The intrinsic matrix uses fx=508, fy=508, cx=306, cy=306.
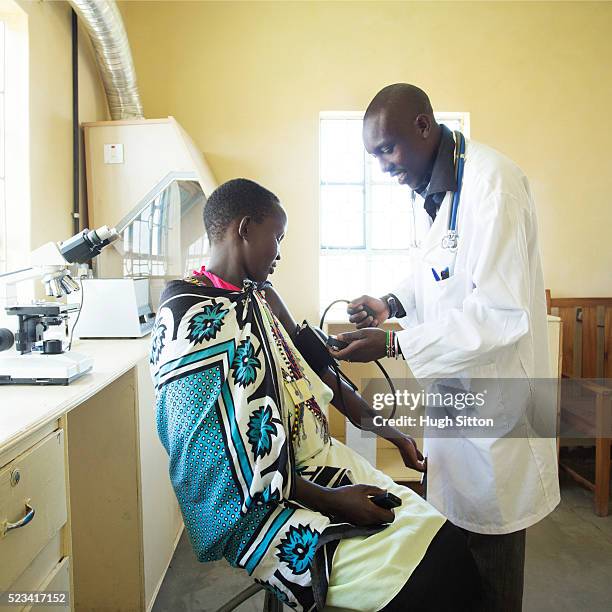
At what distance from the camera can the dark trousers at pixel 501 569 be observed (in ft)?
3.92

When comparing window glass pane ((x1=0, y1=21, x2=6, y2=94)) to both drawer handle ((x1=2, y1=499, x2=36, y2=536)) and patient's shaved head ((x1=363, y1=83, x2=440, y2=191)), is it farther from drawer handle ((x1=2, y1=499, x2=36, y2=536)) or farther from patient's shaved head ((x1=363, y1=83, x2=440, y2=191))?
drawer handle ((x1=2, y1=499, x2=36, y2=536))

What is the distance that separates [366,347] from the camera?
1346 millimetres

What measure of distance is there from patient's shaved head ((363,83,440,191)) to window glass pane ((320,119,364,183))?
225 cm

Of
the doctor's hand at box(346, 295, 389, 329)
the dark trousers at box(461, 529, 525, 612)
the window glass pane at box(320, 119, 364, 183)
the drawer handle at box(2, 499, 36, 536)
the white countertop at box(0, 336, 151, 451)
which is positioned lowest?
the dark trousers at box(461, 529, 525, 612)

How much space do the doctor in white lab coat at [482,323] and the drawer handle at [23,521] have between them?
2.53 feet

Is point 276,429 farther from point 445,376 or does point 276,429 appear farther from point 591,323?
point 591,323

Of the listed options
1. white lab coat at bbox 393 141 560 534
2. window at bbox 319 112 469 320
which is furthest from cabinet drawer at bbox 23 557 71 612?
window at bbox 319 112 469 320

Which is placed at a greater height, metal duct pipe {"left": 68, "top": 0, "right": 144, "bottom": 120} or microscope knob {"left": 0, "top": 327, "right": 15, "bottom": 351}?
metal duct pipe {"left": 68, "top": 0, "right": 144, "bottom": 120}

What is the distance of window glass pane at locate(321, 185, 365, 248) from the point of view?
140 inches

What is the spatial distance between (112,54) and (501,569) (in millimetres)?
2814

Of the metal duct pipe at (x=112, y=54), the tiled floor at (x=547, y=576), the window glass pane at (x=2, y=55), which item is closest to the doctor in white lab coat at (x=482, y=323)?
the tiled floor at (x=547, y=576)

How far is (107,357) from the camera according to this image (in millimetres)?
1694

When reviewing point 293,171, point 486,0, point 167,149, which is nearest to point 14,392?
point 167,149

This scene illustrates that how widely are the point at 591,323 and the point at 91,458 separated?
306 centimetres
